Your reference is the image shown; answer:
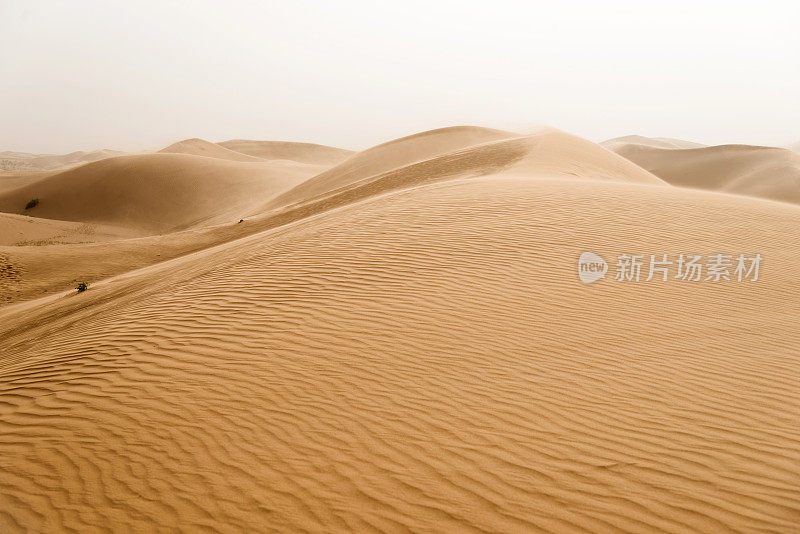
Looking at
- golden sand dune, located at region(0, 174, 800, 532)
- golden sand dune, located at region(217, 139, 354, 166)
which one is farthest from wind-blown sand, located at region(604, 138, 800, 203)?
golden sand dune, located at region(0, 174, 800, 532)

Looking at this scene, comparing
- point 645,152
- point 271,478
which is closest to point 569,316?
point 271,478

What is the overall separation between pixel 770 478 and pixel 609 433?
0.89 meters

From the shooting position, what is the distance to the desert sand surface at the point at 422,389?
120 inches

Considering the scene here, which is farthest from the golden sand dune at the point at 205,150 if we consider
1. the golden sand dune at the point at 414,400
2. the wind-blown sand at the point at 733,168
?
the golden sand dune at the point at 414,400

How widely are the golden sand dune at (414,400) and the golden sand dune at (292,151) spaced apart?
6259 cm

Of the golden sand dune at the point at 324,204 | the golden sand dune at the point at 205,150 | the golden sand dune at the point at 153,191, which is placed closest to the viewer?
the golden sand dune at the point at 324,204

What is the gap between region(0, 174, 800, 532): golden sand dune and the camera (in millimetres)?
3025

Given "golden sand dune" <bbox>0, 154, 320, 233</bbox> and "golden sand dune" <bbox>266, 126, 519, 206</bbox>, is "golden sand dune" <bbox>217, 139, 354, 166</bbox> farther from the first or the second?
"golden sand dune" <bbox>266, 126, 519, 206</bbox>

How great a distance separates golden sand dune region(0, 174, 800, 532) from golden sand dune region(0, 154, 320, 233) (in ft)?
79.2

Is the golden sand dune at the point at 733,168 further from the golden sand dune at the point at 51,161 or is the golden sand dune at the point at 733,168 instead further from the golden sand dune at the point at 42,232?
the golden sand dune at the point at 51,161

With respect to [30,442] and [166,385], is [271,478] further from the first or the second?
[30,442]

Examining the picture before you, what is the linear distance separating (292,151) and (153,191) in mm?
41319

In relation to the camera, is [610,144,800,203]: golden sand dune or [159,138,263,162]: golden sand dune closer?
[610,144,800,203]: golden sand dune

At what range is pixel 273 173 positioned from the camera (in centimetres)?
3950
